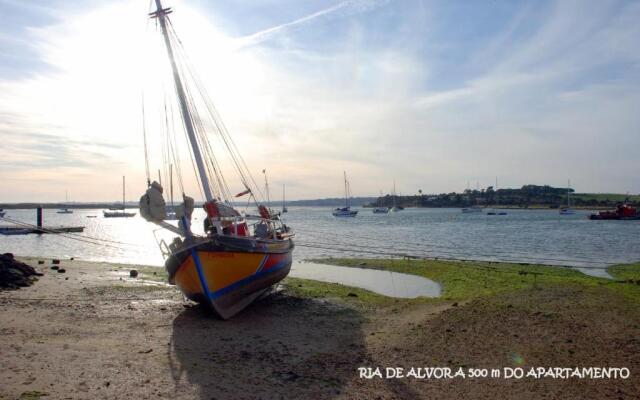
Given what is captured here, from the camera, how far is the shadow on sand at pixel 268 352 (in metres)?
9.48

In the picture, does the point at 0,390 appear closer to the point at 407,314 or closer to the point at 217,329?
the point at 217,329

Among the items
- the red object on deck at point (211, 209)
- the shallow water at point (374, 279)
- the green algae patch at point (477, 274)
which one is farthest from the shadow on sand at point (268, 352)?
the green algae patch at point (477, 274)

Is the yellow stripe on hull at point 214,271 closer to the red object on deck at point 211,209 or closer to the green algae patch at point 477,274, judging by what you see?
the red object on deck at point 211,209

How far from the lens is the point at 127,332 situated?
13.4 meters

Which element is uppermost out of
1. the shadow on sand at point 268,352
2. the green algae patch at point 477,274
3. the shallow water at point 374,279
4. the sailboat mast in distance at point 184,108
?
the sailboat mast in distance at point 184,108

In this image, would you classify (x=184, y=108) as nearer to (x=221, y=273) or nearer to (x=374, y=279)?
(x=221, y=273)

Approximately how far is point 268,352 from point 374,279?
16.9 m

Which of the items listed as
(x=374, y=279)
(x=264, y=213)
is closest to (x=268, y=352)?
(x=264, y=213)

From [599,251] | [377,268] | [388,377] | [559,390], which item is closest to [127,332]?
[388,377]

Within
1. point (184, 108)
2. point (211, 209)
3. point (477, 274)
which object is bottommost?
point (477, 274)

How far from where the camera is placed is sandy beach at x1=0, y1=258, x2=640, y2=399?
9.24m

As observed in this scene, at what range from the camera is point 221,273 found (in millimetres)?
15492

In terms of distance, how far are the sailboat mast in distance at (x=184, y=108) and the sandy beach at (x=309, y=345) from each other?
454 centimetres

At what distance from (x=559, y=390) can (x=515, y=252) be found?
36223 mm
